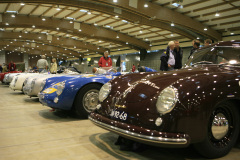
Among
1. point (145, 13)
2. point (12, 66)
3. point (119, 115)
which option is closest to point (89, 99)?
point (119, 115)

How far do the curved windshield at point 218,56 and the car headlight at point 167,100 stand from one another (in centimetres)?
133

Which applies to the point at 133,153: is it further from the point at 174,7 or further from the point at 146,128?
the point at 174,7

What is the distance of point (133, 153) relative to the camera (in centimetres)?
249

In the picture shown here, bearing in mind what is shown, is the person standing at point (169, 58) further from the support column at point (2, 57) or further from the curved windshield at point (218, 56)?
the support column at point (2, 57)

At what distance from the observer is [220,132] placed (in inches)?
89.0

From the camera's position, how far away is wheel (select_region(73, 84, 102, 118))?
4.01 meters

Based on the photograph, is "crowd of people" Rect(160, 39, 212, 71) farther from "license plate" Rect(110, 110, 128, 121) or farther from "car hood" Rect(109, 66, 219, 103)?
"license plate" Rect(110, 110, 128, 121)

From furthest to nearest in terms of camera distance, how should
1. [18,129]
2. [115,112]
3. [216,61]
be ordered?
[18,129] < [216,61] < [115,112]

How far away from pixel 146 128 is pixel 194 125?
1.48 feet

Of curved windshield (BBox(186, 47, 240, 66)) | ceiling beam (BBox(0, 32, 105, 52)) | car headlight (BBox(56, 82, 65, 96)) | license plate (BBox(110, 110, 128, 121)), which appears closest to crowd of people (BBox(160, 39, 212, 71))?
curved windshield (BBox(186, 47, 240, 66))

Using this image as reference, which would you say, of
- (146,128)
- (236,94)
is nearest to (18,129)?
(146,128)

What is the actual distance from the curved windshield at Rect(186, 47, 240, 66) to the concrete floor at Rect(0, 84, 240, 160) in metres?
1.17

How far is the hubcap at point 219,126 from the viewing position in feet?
7.27

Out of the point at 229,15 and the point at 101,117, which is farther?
the point at 229,15
